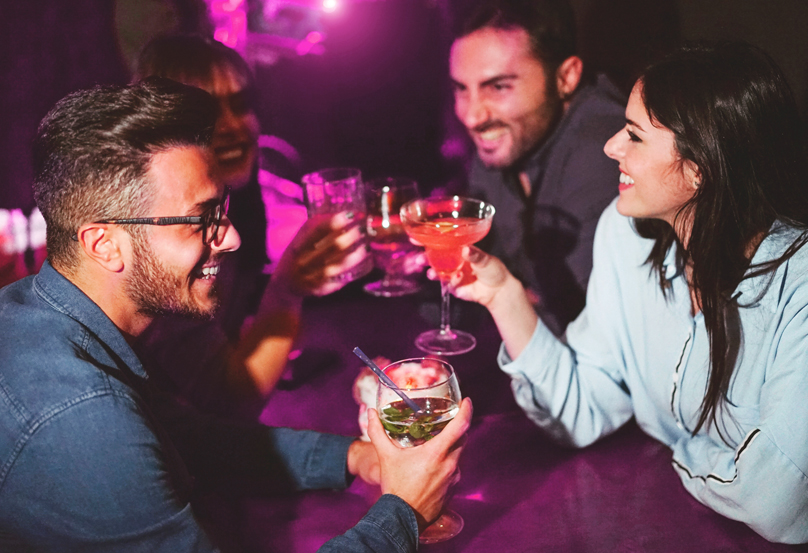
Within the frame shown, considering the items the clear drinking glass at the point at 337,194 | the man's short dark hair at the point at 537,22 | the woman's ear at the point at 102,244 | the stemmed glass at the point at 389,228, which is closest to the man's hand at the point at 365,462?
the woman's ear at the point at 102,244

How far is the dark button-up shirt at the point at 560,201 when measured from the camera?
2824 mm

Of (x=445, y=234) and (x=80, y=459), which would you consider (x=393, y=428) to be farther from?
(x=445, y=234)

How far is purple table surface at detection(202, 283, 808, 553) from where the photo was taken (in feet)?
4.34

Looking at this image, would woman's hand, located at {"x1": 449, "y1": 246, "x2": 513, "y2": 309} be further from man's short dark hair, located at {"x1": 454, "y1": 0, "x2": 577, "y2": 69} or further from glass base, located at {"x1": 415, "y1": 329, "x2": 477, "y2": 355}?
man's short dark hair, located at {"x1": 454, "y1": 0, "x2": 577, "y2": 69}

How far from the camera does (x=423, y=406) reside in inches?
50.6

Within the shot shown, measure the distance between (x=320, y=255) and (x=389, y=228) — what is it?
11.7 inches

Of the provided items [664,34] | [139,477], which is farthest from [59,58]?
[664,34]

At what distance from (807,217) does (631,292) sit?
1.54ft

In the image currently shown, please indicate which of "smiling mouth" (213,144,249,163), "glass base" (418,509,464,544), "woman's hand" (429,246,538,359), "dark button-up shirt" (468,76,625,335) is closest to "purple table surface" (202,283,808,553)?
"glass base" (418,509,464,544)

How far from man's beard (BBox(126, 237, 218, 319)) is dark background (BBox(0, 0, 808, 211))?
216cm

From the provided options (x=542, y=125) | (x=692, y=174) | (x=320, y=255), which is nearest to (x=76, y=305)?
(x=320, y=255)

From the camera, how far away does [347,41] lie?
4117 millimetres

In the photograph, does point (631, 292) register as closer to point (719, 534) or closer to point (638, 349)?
point (638, 349)

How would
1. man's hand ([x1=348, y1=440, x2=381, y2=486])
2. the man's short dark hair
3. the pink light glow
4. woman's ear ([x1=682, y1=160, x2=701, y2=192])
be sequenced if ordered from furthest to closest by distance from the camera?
1. the pink light glow
2. the man's short dark hair
3. woman's ear ([x1=682, y1=160, x2=701, y2=192])
4. man's hand ([x1=348, y1=440, x2=381, y2=486])
